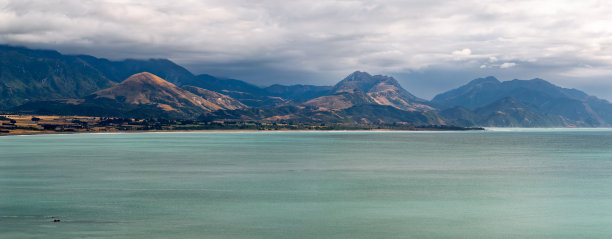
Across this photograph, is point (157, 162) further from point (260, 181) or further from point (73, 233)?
point (73, 233)

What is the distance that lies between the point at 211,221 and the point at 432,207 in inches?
1018

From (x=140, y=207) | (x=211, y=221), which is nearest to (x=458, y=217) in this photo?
(x=211, y=221)

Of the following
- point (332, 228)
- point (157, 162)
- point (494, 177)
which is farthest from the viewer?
point (157, 162)

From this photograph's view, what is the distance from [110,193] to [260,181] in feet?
79.1

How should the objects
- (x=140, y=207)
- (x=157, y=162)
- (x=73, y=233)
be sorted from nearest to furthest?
(x=73, y=233)
(x=140, y=207)
(x=157, y=162)

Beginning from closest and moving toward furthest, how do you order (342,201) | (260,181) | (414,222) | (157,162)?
(414,222)
(342,201)
(260,181)
(157,162)

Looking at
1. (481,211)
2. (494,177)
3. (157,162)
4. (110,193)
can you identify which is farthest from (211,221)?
(157,162)

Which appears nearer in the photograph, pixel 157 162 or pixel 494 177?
pixel 494 177

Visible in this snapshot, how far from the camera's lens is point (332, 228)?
48875 mm

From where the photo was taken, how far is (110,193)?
6844cm

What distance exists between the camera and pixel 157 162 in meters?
120

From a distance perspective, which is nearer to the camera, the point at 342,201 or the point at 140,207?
the point at 140,207

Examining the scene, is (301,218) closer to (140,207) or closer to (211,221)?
(211,221)

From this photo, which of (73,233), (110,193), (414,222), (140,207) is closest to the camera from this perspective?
(73,233)
